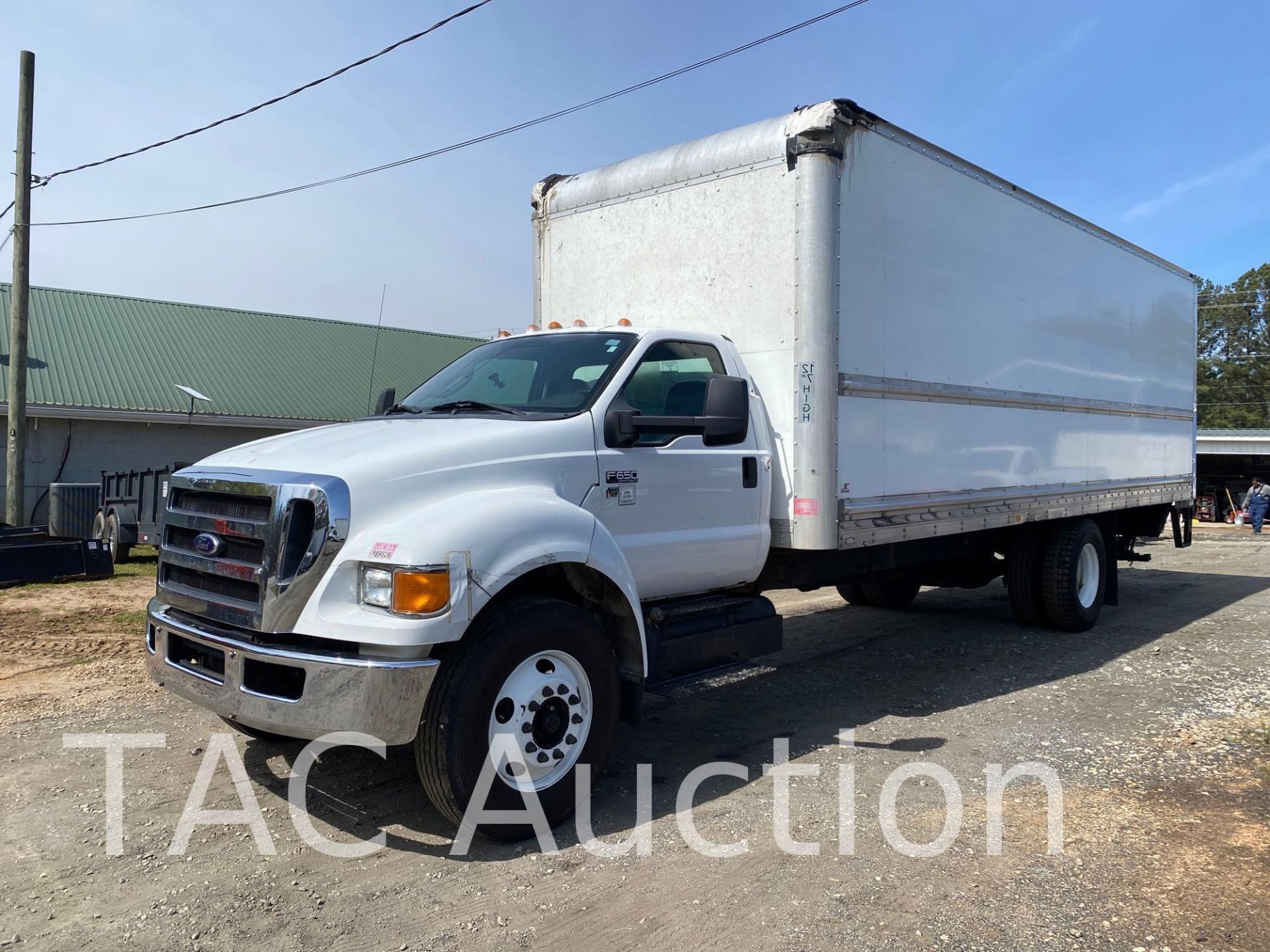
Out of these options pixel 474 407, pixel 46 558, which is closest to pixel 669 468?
pixel 474 407

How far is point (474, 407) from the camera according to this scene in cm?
503

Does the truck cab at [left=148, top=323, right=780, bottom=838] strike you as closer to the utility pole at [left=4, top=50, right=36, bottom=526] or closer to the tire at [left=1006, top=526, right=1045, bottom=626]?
the tire at [left=1006, top=526, right=1045, bottom=626]

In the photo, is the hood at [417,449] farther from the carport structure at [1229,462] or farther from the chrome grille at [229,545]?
the carport structure at [1229,462]

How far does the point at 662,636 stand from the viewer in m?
5.07

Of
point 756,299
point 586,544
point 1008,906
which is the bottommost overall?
point 1008,906

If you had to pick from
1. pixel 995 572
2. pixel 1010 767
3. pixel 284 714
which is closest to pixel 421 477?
pixel 284 714

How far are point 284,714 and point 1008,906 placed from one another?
2898 mm

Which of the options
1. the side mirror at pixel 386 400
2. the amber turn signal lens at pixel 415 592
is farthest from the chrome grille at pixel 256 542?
the side mirror at pixel 386 400

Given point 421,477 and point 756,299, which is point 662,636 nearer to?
point 421,477

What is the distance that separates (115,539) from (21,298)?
3.77m

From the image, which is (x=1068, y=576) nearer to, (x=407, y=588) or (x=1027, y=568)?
(x=1027, y=568)

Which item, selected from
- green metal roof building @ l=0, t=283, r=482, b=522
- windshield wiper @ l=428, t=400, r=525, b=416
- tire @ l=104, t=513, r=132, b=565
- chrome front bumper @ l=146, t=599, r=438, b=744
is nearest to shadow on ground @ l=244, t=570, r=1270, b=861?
chrome front bumper @ l=146, t=599, r=438, b=744

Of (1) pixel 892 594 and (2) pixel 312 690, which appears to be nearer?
(2) pixel 312 690

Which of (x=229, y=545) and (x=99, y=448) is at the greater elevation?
(x=99, y=448)
